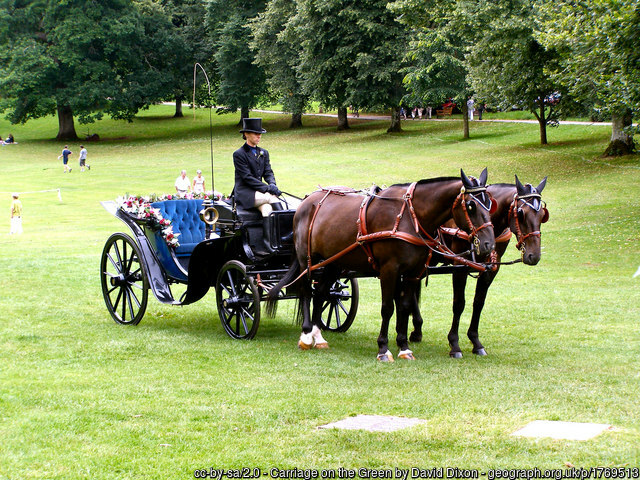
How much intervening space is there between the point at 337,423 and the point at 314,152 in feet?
133

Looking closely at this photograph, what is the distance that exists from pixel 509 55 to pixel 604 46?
1073 centimetres

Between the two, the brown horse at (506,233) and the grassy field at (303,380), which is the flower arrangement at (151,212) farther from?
the brown horse at (506,233)

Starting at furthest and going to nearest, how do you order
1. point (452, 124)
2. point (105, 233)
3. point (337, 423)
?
point (452, 124), point (105, 233), point (337, 423)

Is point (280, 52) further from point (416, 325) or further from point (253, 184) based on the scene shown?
point (416, 325)

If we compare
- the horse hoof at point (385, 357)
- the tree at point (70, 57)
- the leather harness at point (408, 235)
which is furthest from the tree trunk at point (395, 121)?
the horse hoof at point (385, 357)

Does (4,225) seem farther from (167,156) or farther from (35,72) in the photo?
(35,72)

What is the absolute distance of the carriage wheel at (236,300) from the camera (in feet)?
34.1

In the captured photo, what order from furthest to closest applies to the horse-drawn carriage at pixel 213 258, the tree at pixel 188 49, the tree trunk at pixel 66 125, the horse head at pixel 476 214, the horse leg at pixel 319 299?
the tree trunk at pixel 66 125
the tree at pixel 188 49
the horse-drawn carriage at pixel 213 258
the horse leg at pixel 319 299
the horse head at pixel 476 214

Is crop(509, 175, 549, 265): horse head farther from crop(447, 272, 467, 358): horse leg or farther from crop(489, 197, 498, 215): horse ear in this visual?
crop(447, 272, 467, 358): horse leg

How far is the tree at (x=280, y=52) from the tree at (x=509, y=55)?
66.5 ft

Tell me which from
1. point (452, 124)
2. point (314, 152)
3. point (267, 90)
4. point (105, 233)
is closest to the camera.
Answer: point (105, 233)

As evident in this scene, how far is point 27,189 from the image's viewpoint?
39438 millimetres

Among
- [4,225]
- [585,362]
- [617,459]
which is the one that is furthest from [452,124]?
[617,459]

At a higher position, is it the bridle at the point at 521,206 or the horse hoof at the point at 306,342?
the bridle at the point at 521,206
